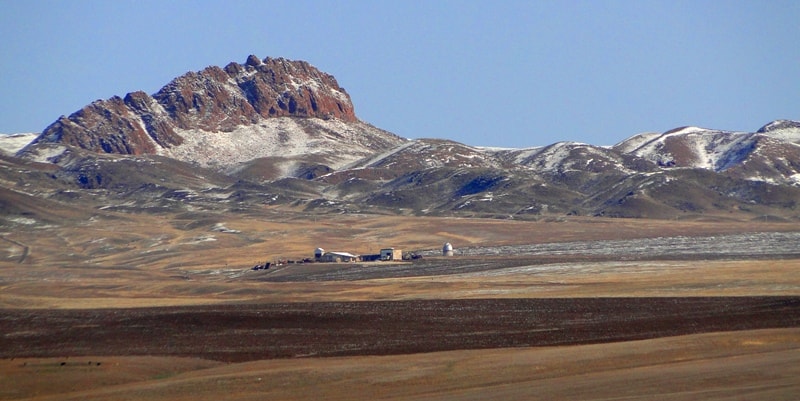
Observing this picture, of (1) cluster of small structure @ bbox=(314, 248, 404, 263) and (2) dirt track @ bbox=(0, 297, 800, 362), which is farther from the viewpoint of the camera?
(1) cluster of small structure @ bbox=(314, 248, 404, 263)

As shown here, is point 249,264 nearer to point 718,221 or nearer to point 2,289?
point 2,289

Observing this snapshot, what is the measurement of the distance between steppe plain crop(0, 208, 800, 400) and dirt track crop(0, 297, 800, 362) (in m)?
0.16

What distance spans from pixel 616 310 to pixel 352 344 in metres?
16.2

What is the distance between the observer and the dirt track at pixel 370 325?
57469 millimetres

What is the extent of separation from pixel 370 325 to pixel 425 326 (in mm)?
3341

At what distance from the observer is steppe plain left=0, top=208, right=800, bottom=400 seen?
44562 millimetres

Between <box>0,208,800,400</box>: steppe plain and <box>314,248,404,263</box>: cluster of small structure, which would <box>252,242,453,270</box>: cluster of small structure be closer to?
<box>314,248,404,263</box>: cluster of small structure

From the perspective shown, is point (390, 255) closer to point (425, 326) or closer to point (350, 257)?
point (350, 257)

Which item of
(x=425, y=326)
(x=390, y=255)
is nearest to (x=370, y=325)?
(x=425, y=326)

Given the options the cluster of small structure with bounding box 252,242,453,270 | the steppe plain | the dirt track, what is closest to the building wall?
the cluster of small structure with bounding box 252,242,453,270

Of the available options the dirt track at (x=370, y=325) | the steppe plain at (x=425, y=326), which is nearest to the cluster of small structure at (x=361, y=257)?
the steppe plain at (x=425, y=326)

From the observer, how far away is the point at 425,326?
64.6m

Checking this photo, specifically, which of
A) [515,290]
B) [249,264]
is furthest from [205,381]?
[249,264]

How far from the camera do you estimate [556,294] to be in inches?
3150
